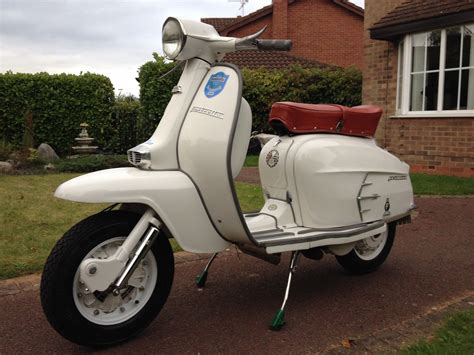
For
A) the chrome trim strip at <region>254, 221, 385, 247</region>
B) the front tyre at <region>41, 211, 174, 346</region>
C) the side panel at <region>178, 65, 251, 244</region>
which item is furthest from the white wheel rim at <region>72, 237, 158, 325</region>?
the chrome trim strip at <region>254, 221, 385, 247</region>

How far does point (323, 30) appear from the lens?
22953mm

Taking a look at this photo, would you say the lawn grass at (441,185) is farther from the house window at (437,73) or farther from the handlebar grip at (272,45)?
the handlebar grip at (272,45)

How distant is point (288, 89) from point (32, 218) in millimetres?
9650

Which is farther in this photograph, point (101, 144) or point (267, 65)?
point (267, 65)

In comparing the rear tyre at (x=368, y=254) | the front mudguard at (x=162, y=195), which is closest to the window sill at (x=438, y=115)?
the rear tyre at (x=368, y=254)

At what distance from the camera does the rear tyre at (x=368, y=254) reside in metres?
4.01

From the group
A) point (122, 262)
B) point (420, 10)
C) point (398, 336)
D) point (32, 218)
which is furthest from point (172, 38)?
point (420, 10)

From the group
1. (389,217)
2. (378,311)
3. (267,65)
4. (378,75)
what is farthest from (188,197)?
(267,65)

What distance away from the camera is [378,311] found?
334 centimetres

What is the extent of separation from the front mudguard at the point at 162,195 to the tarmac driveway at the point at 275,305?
0.54 meters

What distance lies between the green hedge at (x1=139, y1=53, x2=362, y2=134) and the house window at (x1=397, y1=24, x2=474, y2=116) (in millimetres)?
3021

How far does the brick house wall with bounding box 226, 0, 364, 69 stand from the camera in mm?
22625

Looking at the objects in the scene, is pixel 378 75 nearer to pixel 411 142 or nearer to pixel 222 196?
pixel 411 142

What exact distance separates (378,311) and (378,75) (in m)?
9.15
